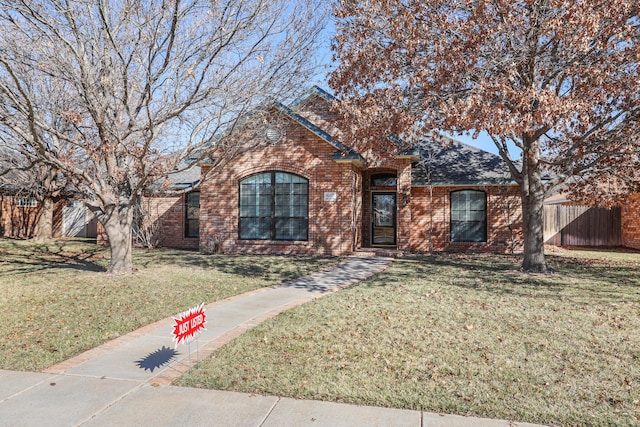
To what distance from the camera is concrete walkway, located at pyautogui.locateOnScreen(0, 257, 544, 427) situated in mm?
3504

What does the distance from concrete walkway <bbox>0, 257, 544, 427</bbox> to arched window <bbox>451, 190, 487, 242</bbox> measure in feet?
44.5

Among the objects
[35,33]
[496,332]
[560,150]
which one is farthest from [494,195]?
[35,33]

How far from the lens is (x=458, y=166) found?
17.7 metres

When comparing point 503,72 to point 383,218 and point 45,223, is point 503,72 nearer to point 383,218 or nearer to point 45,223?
point 383,218

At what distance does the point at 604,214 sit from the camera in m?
20.5

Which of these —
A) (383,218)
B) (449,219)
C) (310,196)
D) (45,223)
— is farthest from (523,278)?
(45,223)

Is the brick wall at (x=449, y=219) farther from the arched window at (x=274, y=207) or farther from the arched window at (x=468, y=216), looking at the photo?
the arched window at (x=274, y=207)

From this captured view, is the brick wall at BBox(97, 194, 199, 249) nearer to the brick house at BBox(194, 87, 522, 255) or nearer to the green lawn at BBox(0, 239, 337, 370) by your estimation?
the brick house at BBox(194, 87, 522, 255)

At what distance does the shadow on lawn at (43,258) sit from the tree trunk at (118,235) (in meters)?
1.23

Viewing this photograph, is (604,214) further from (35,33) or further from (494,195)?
(35,33)

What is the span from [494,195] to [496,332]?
12095 mm

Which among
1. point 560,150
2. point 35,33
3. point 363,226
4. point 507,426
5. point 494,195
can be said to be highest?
point 35,33

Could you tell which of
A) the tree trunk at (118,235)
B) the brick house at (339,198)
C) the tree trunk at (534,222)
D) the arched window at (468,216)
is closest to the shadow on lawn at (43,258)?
the tree trunk at (118,235)

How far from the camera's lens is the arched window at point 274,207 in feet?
52.5
